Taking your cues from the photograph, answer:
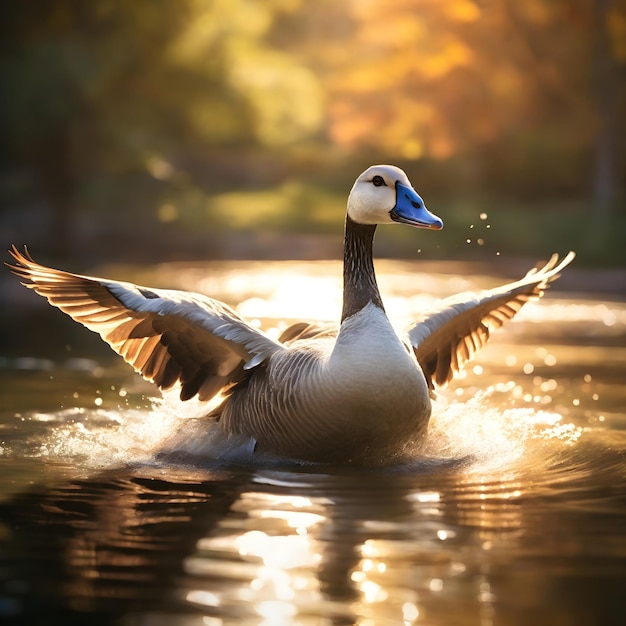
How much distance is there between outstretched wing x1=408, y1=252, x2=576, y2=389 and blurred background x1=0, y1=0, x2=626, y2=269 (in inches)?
→ 616

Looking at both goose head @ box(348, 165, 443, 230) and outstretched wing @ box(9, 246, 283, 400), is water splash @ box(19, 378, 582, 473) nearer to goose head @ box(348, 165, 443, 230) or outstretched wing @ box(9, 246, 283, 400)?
outstretched wing @ box(9, 246, 283, 400)

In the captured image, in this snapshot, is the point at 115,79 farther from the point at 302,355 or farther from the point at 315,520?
the point at 315,520

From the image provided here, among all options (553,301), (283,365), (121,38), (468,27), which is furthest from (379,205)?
(468,27)

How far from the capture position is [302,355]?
22.3 feet

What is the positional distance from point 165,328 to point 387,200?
147 centimetres

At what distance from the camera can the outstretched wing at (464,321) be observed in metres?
7.84

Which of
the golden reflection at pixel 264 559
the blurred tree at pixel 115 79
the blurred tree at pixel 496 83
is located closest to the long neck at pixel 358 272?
the golden reflection at pixel 264 559

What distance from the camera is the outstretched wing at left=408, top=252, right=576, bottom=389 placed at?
7.84 m

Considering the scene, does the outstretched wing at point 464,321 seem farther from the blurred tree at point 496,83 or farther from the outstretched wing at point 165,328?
the blurred tree at point 496,83

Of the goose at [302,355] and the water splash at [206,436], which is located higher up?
the goose at [302,355]

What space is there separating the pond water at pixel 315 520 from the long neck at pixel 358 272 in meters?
0.93

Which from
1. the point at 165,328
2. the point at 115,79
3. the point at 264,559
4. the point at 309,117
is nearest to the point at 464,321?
the point at 165,328

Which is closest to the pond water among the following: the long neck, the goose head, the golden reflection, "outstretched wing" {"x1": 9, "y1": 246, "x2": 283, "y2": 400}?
the golden reflection

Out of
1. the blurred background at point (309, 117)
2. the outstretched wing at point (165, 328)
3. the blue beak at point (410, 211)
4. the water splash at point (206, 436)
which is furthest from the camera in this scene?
the blurred background at point (309, 117)
